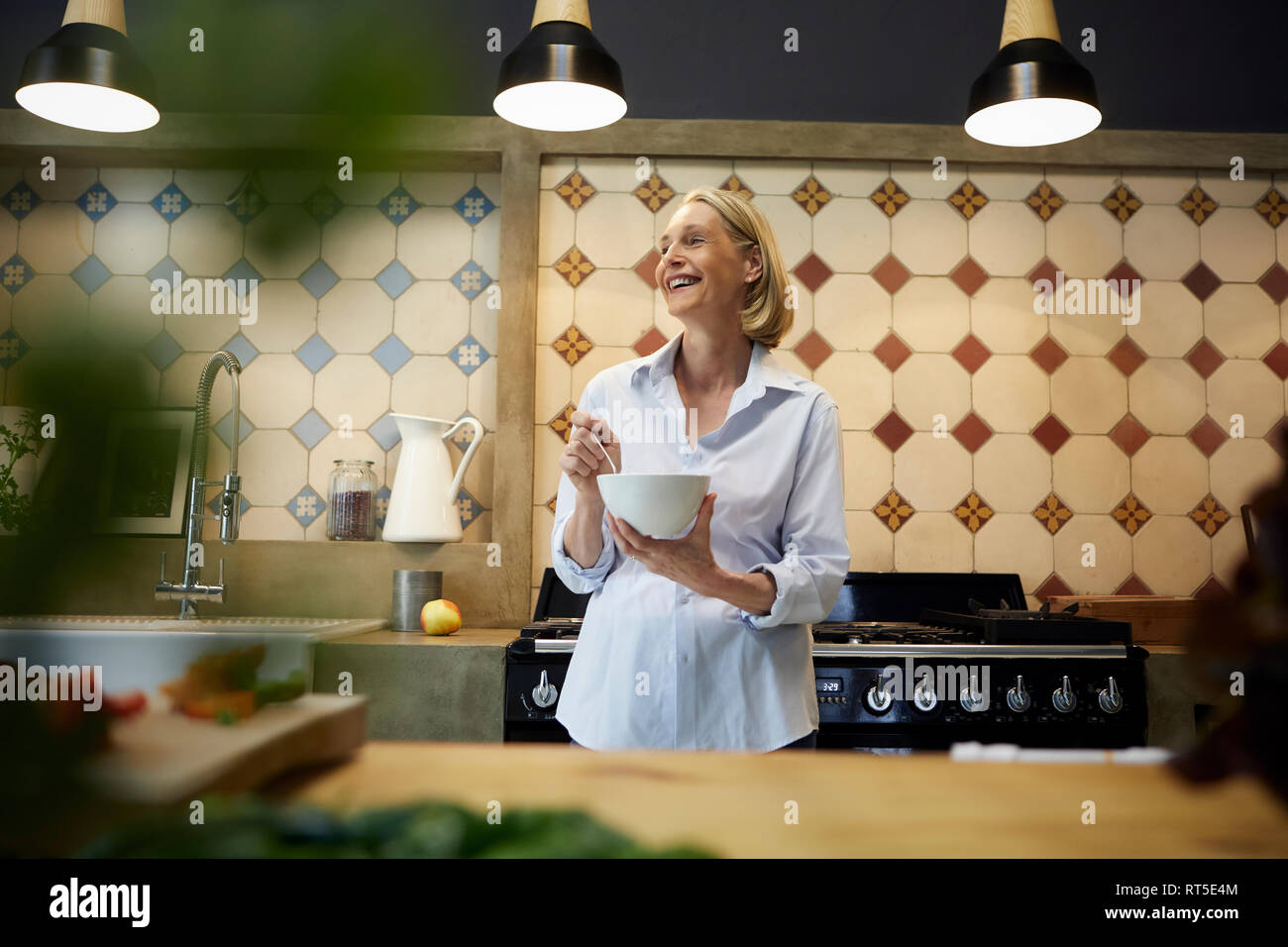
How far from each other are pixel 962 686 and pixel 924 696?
0.09 meters

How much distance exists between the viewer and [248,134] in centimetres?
29

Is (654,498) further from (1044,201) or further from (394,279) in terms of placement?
(1044,201)

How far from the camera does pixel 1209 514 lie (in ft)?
9.02

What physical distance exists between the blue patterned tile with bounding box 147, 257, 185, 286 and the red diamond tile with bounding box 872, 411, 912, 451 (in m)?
2.62

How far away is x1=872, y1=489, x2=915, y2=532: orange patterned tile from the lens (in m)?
2.75

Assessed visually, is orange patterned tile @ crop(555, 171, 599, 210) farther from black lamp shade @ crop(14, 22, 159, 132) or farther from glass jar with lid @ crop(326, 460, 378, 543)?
black lamp shade @ crop(14, 22, 159, 132)

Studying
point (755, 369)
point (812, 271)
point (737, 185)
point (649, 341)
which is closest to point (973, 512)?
point (812, 271)

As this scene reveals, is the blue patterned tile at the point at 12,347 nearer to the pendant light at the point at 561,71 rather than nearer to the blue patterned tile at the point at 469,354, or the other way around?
the pendant light at the point at 561,71

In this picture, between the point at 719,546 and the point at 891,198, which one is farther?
the point at 891,198

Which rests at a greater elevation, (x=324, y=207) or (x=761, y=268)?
(x=761, y=268)

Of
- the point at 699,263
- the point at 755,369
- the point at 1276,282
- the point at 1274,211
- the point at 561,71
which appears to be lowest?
the point at 755,369

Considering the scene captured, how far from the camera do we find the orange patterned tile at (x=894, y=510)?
2.75 meters
